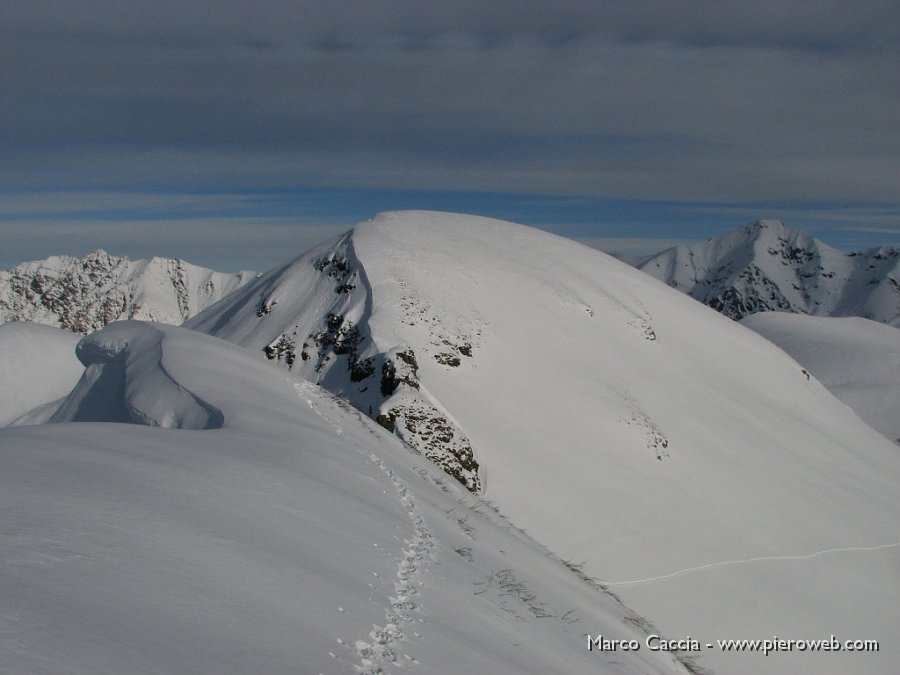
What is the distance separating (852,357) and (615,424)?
8152cm

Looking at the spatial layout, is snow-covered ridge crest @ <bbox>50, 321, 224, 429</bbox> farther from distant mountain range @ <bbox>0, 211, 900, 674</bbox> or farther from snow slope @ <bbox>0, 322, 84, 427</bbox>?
snow slope @ <bbox>0, 322, 84, 427</bbox>

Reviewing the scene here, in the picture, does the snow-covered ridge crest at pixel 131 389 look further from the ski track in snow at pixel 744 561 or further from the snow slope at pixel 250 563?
the ski track in snow at pixel 744 561

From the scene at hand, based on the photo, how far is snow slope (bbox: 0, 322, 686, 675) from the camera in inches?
132

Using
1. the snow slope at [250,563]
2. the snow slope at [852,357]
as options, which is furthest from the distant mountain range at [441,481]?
the snow slope at [852,357]

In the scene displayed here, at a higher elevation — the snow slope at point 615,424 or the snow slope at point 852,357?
the snow slope at point 852,357

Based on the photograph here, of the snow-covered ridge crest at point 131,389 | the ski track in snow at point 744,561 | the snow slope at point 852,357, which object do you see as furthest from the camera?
the snow slope at point 852,357

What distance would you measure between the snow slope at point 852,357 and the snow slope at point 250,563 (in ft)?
245

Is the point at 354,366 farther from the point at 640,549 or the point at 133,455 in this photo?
the point at 133,455

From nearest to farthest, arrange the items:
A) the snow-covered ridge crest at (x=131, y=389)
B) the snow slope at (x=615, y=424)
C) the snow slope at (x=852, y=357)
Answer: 1. the snow-covered ridge crest at (x=131, y=389)
2. the snow slope at (x=615, y=424)
3. the snow slope at (x=852, y=357)

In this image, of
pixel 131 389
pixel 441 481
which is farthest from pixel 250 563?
pixel 441 481

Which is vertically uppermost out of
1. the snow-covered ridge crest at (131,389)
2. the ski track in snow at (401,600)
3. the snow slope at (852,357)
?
the snow slope at (852,357)

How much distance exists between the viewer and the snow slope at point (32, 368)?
44.4 feet

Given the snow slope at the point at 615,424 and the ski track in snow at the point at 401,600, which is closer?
the ski track in snow at the point at 401,600

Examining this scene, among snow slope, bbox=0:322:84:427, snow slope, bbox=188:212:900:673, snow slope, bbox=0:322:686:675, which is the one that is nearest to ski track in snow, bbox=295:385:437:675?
snow slope, bbox=0:322:686:675
